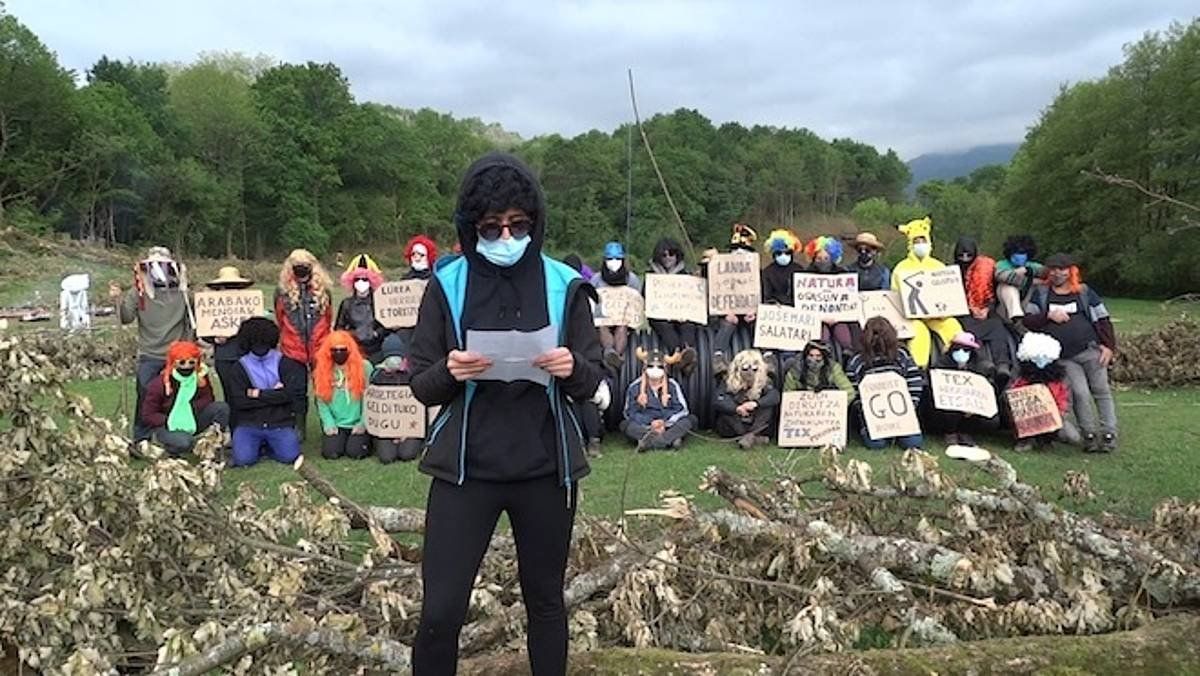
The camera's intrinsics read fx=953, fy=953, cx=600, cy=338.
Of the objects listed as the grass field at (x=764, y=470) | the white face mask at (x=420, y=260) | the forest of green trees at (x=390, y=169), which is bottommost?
the grass field at (x=764, y=470)

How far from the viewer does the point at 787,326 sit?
8125 millimetres

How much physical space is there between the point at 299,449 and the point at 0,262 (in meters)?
16.1

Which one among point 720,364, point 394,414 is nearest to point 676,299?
point 720,364

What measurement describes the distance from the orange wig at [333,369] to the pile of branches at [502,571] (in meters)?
2.93

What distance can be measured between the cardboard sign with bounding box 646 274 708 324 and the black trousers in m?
5.39

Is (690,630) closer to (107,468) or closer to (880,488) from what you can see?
(880,488)

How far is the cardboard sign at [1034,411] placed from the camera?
7.44 meters

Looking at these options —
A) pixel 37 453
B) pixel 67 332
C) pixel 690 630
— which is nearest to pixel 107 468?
pixel 37 453

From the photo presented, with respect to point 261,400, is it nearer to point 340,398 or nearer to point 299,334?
point 340,398

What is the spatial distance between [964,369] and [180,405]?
6278mm

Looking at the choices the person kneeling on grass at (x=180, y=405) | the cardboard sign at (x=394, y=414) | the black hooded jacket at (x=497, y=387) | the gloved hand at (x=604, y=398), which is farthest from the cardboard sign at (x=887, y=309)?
the black hooded jacket at (x=497, y=387)

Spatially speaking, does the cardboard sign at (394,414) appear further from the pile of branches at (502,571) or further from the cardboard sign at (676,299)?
the pile of branches at (502,571)

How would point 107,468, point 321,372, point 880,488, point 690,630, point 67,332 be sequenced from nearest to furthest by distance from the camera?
point 690,630, point 107,468, point 880,488, point 321,372, point 67,332

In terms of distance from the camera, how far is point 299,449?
24.9 feet
